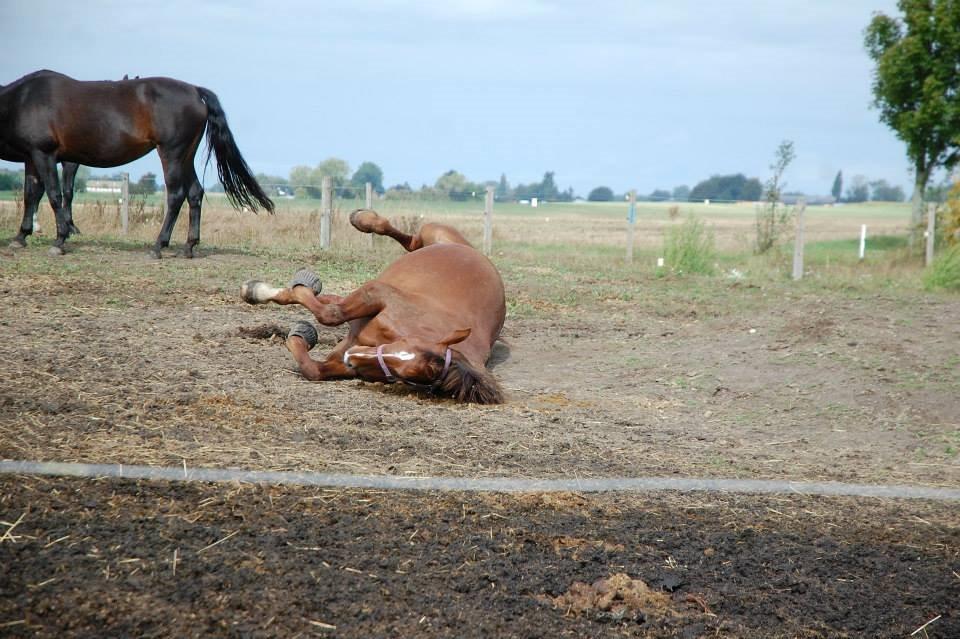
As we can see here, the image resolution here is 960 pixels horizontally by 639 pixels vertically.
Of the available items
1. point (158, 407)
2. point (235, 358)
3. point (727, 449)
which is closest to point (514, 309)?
point (235, 358)

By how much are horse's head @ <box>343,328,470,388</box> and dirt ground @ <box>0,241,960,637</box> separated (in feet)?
0.58

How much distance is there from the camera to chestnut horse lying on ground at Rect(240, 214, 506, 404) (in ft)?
18.7

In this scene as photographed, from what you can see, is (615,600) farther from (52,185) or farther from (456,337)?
(52,185)

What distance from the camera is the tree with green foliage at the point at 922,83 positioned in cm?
2453

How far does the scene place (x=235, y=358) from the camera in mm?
6523

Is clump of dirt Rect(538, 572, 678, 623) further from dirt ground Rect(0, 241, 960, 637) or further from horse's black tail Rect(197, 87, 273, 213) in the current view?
horse's black tail Rect(197, 87, 273, 213)

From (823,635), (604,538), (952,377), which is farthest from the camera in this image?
(952,377)

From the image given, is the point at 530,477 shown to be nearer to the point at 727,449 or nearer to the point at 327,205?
the point at 727,449

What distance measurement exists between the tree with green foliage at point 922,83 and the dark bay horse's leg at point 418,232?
1953 cm

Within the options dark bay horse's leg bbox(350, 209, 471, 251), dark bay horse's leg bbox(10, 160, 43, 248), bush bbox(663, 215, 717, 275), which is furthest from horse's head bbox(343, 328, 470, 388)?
bush bbox(663, 215, 717, 275)

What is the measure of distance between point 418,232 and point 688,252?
911 cm

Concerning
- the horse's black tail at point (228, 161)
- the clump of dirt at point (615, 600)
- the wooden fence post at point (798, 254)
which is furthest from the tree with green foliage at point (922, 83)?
the clump of dirt at point (615, 600)

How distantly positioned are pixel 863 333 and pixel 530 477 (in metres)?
5.24

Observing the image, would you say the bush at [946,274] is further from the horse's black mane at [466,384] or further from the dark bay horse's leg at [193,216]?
the dark bay horse's leg at [193,216]
